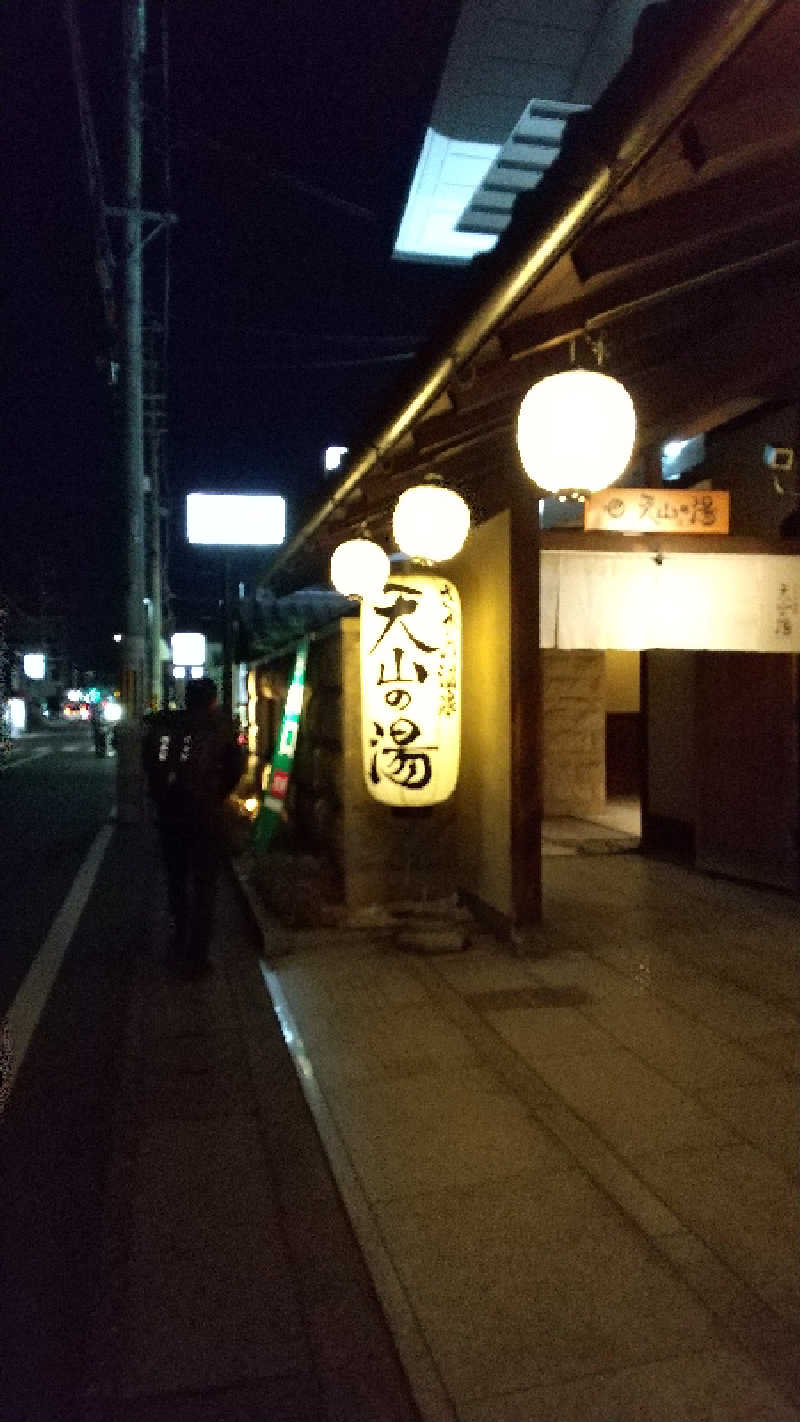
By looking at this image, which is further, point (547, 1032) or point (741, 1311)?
point (547, 1032)

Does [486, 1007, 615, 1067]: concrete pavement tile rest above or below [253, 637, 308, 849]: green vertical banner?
below

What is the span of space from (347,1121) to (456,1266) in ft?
5.03

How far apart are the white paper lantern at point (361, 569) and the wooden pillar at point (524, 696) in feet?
4.44

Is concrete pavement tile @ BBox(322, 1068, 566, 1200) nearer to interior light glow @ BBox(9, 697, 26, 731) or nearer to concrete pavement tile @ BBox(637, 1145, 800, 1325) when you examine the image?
concrete pavement tile @ BBox(637, 1145, 800, 1325)

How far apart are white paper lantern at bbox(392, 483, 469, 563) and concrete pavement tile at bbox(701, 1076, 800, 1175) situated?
4961 mm

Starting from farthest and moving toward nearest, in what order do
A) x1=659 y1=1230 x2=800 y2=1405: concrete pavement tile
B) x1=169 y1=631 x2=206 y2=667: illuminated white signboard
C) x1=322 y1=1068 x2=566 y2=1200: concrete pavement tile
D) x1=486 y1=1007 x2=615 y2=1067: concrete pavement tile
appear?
x1=169 y1=631 x2=206 y2=667: illuminated white signboard
x1=486 y1=1007 x2=615 y2=1067: concrete pavement tile
x1=322 y1=1068 x2=566 y2=1200: concrete pavement tile
x1=659 y1=1230 x2=800 y2=1405: concrete pavement tile

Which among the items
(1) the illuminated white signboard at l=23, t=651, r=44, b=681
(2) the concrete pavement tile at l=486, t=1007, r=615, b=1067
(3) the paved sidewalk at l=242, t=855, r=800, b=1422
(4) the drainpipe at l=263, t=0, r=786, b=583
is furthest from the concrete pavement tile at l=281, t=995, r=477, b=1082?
(1) the illuminated white signboard at l=23, t=651, r=44, b=681

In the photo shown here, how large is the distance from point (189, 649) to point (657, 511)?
94.1 ft

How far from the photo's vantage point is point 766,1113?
5.45m

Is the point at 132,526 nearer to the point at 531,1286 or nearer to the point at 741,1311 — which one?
the point at 531,1286

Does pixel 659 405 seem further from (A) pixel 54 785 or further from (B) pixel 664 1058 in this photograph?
(A) pixel 54 785

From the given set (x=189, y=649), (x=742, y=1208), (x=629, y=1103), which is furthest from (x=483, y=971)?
(x=189, y=649)

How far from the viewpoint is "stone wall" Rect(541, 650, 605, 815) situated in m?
17.1

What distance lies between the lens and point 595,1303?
382 cm
